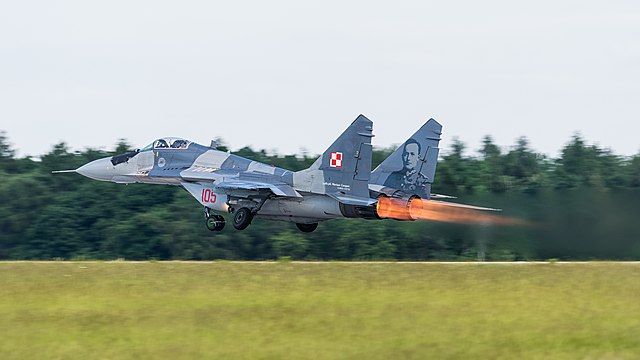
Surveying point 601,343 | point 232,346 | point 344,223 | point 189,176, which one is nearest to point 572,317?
point 601,343

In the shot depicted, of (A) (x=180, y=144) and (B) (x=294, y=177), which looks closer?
(B) (x=294, y=177)

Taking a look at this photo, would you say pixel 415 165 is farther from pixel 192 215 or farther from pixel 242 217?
pixel 192 215

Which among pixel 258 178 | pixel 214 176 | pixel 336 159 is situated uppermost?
pixel 336 159

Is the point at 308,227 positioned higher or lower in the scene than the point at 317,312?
higher

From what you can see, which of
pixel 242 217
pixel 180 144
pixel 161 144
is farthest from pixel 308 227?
pixel 161 144

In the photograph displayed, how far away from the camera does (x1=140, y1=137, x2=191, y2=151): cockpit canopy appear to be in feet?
108

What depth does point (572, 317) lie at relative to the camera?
730 inches

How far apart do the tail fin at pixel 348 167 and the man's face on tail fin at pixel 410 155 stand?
2706mm

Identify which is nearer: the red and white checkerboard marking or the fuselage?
the red and white checkerboard marking

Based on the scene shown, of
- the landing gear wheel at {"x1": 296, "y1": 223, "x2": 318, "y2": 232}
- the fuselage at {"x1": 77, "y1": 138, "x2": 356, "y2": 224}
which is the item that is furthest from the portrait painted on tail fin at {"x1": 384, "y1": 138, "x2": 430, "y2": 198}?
the fuselage at {"x1": 77, "y1": 138, "x2": 356, "y2": 224}

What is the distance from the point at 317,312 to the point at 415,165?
13.5m

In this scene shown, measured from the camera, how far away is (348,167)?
29.2 meters

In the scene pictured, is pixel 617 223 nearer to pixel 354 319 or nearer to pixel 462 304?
pixel 462 304

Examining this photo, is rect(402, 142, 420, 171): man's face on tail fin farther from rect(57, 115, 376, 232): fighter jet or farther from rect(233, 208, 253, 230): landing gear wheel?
rect(233, 208, 253, 230): landing gear wheel
